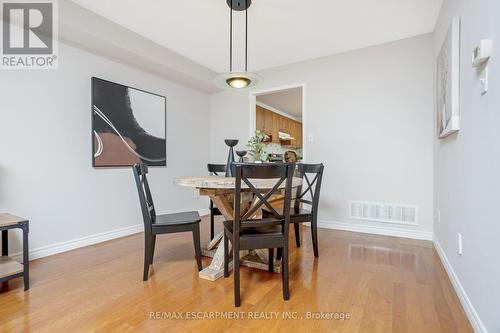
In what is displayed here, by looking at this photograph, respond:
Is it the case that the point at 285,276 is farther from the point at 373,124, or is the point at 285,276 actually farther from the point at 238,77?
the point at 373,124

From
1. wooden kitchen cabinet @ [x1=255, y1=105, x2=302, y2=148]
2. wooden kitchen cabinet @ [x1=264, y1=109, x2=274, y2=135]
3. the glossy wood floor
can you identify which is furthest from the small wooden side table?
wooden kitchen cabinet @ [x1=264, y1=109, x2=274, y2=135]

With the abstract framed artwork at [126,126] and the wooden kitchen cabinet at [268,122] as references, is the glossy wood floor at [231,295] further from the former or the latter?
the wooden kitchen cabinet at [268,122]

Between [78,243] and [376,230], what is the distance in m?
3.52

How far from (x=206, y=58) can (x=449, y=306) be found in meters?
3.73

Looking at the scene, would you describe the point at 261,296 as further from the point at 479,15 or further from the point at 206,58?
the point at 206,58

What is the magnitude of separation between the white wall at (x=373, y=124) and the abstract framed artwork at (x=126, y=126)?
1.93 m

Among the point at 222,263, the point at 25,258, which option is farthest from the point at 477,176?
the point at 25,258

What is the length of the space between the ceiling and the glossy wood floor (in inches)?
148

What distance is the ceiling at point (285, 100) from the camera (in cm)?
545

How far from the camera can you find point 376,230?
3.27 meters

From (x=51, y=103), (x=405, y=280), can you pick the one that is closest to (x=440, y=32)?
(x=405, y=280)

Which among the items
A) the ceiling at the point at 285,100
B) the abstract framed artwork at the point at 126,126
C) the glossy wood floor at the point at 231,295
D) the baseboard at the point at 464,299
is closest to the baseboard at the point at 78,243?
the glossy wood floor at the point at 231,295

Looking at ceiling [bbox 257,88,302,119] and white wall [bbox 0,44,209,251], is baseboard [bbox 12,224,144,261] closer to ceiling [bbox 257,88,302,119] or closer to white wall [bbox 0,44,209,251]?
white wall [bbox 0,44,209,251]

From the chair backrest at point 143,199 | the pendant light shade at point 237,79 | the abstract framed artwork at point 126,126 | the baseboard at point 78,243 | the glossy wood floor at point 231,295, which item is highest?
the pendant light shade at point 237,79
